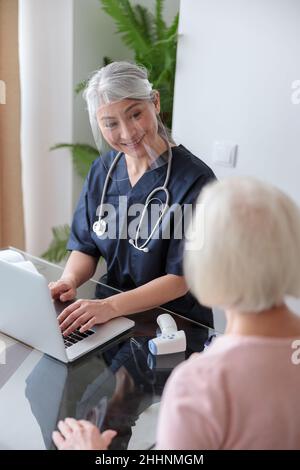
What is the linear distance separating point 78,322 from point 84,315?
25 mm

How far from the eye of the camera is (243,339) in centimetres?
68

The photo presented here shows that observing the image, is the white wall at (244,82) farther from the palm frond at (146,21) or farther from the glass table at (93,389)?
the glass table at (93,389)

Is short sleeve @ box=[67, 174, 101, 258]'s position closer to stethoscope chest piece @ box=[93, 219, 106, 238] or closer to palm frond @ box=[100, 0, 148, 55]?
stethoscope chest piece @ box=[93, 219, 106, 238]

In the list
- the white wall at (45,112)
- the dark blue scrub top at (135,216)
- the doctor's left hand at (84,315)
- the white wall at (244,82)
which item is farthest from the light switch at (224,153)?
the doctor's left hand at (84,315)

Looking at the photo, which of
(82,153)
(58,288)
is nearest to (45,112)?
(82,153)

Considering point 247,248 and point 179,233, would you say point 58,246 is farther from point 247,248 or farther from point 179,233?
point 247,248

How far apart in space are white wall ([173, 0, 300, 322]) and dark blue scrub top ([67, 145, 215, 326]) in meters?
0.54

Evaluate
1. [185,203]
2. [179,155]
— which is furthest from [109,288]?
[179,155]

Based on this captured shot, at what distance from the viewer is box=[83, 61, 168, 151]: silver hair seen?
137cm

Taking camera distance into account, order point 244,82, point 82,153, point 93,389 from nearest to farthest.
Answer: point 93,389
point 244,82
point 82,153

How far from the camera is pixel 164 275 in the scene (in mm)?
1482

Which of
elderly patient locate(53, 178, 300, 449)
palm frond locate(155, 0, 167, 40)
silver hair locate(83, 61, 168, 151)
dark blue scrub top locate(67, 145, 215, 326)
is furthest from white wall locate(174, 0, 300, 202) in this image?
elderly patient locate(53, 178, 300, 449)
